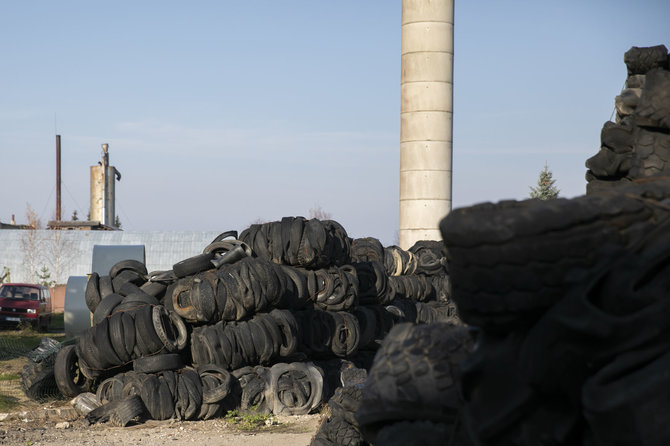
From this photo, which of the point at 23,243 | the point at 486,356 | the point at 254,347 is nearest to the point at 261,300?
the point at 254,347

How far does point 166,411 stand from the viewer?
9641mm

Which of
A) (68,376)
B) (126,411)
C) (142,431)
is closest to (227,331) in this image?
(126,411)

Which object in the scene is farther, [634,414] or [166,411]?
[166,411]

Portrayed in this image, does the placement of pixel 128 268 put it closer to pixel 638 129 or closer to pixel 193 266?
pixel 193 266

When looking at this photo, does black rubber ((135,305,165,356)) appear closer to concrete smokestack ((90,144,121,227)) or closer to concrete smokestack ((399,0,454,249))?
concrete smokestack ((399,0,454,249))

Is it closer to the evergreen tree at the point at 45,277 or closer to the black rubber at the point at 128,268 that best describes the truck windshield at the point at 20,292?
the evergreen tree at the point at 45,277

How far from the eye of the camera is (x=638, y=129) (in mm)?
3318

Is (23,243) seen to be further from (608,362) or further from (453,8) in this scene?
(608,362)

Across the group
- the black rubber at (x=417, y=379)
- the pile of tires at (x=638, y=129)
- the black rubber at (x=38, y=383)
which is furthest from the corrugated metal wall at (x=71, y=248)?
the black rubber at (x=417, y=379)

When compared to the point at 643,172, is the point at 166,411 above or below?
below

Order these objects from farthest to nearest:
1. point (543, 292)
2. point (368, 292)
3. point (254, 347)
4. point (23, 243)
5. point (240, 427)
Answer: point (23, 243) < point (368, 292) < point (254, 347) < point (240, 427) < point (543, 292)

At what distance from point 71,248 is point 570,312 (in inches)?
1452

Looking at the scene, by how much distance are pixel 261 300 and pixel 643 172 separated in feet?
24.7

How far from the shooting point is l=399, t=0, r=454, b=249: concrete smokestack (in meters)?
24.6
